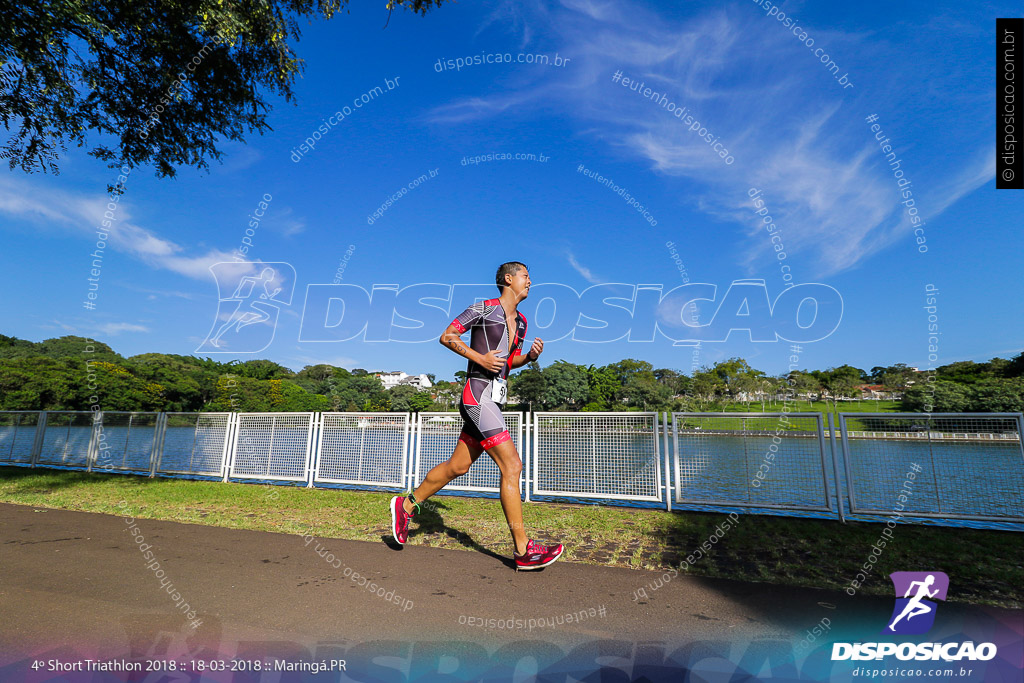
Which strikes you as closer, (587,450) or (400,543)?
(400,543)

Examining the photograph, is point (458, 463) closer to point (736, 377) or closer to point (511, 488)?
point (511, 488)

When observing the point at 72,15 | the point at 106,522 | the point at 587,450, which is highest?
the point at 72,15

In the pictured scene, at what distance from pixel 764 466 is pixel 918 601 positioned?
3200 mm

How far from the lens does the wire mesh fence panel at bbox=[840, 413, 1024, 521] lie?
5.18m

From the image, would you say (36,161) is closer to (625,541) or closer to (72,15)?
(72,15)

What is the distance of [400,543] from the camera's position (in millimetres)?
4055

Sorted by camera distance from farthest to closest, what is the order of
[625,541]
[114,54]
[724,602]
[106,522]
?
[114,54] → [106,522] → [625,541] → [724,602]

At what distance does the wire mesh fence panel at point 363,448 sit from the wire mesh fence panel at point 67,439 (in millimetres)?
6983

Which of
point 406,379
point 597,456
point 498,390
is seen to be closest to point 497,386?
point 498,390

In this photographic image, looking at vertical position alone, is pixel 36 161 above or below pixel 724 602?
above

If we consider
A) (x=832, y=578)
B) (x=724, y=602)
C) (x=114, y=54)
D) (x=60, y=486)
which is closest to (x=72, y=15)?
(x=114, y=54)

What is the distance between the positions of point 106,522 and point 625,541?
5.84 m

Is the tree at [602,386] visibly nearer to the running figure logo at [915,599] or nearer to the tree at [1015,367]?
the tree at [1015,367]

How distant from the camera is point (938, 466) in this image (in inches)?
216
